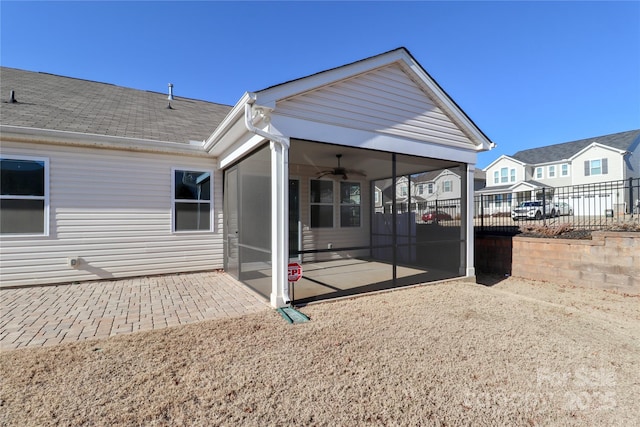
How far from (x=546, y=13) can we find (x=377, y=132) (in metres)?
6.08

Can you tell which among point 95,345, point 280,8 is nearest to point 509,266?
point 95,345

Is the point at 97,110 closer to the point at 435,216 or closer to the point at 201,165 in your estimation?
the point at 201,165

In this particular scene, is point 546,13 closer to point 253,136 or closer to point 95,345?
point 253,136

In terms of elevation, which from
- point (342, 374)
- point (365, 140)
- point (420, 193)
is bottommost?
point (342, 374)

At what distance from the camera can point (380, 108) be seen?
5.52 meters

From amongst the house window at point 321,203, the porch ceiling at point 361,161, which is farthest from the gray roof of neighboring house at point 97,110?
the house window at point 321,203

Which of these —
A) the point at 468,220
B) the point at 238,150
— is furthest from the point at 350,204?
the point at 238,150

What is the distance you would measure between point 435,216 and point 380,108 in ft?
14.3

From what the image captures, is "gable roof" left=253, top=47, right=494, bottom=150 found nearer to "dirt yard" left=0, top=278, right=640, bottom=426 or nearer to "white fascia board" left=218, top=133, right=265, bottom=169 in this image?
"white fascia board" left=218, top=133, right=265, bottom=169

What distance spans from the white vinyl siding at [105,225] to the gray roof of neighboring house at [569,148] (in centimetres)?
3358

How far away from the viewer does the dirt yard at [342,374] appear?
220 centimetres

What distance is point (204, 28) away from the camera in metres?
8.69

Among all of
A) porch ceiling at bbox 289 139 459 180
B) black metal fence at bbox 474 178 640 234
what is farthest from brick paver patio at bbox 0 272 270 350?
black metal fence at bbox 474 178 640 234

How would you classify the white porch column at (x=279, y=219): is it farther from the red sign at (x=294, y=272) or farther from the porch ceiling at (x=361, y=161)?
the porch ceiling at (x=361, y=161)
